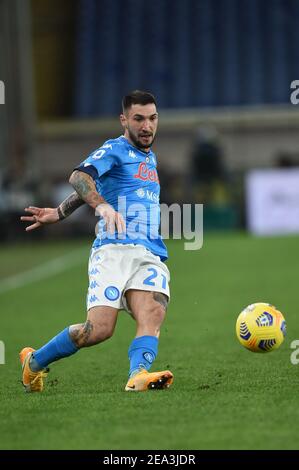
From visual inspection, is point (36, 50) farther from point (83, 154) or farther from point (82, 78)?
point (83, 154)

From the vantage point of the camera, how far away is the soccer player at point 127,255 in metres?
7.14

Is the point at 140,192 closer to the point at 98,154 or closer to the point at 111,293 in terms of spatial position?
the point at 98,154

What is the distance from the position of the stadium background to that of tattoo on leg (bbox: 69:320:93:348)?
339 mm

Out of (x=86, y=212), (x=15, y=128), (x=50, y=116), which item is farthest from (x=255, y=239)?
(x=50, y=116)

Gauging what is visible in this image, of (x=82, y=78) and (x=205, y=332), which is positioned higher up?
(x=82, y=78)

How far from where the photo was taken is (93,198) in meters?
6.98

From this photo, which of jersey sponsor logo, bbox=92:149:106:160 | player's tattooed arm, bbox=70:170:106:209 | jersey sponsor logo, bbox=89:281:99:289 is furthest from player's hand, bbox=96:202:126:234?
jersey sponsor logo, bbox=89:281:99:289

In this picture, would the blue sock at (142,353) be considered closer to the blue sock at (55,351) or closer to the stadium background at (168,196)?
the stadium background at (168,196)

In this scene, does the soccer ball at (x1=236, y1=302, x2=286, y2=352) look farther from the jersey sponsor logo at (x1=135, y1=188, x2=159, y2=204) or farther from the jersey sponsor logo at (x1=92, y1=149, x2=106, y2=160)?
the jersey sponsor logo at (x1=92, y1=149, x2=106, y2=160)

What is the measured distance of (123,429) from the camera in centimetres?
587

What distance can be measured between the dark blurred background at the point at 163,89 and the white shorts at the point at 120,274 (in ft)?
73.4

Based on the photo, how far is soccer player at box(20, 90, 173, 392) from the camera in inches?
281

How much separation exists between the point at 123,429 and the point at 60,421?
46 cm

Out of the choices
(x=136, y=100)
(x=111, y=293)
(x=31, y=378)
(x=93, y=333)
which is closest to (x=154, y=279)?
(x=111, y=293)
